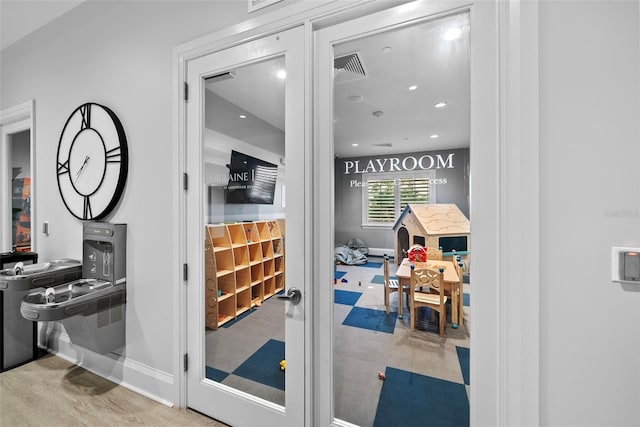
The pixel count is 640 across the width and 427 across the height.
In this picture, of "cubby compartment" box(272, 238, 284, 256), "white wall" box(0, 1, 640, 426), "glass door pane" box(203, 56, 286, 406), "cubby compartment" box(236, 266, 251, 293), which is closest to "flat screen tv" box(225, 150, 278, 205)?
"glass door pane" box(203, 56, 286, 406)

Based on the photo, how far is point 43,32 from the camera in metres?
2.43

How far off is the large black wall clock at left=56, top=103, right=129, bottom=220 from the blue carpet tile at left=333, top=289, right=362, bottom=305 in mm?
1728

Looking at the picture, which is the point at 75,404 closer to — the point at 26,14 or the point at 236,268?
the point at 236,268

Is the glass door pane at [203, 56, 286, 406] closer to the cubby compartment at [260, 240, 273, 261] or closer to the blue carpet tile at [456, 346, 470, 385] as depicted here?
the cubby compartment at [260, 240, 273, 261]

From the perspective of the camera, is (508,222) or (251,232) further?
(251,232)

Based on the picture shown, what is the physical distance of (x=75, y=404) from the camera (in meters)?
1.73

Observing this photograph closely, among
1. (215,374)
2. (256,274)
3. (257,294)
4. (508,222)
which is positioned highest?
(508,222)

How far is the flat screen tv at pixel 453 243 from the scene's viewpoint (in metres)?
1.15

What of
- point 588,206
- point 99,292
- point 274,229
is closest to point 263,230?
point 274,229

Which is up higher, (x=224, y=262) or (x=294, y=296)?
(x=224, y=262)

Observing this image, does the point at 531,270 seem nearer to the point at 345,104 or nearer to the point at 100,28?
the point at 345,104

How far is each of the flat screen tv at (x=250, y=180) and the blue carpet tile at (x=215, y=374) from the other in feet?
3.45

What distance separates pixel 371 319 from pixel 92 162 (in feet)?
7.69

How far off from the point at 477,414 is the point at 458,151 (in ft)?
3.58
